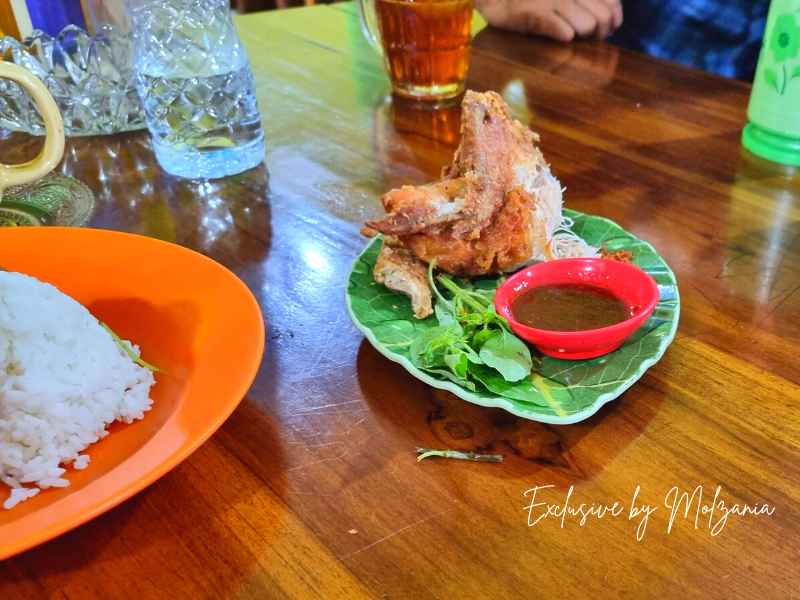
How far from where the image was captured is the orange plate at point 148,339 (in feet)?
2.38

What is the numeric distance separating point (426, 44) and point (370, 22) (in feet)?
0.74

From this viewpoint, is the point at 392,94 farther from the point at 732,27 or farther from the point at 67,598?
the point at 67,598

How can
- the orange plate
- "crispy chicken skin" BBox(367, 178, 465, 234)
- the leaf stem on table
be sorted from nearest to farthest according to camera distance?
the orange plate
the leaf stem on table
"crispy chicken skin" BBox(367, 178, 465, 234)

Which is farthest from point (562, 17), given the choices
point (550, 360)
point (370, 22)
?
point (550, 360)

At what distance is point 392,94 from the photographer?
6.63ft

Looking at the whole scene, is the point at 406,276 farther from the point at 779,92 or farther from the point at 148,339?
the point at 779,92

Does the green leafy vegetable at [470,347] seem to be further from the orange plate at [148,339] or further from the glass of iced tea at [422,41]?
the glass of iced tea at [422,41]

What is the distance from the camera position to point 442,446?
90 cm

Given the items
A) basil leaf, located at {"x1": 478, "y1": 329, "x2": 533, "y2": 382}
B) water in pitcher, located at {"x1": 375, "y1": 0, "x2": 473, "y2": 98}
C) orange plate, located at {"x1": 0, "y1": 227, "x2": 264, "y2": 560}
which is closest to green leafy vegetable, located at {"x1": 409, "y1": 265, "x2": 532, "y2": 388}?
basil leaf, located at {"x1": 478, "y1": 329, "x2": 533, "y2": 382}

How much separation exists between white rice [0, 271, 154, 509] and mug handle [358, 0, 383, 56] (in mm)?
1262

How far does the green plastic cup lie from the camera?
1.47 meters

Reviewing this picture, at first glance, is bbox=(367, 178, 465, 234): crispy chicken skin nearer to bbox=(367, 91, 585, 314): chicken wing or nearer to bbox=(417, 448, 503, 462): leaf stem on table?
bbox=(367, 91, 585, 314): chicken wing

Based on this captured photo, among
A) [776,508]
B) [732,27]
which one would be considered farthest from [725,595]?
[732,27]

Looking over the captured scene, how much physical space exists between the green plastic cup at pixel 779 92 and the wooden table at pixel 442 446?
0.23 feet
